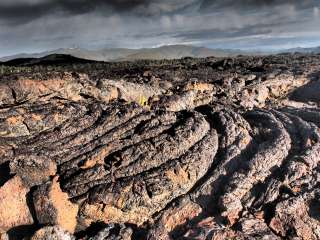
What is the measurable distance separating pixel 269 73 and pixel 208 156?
29.7 meters

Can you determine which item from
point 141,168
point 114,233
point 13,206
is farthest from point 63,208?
point 141,168

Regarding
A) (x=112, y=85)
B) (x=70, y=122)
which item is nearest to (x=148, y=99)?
(x=112, y=85)

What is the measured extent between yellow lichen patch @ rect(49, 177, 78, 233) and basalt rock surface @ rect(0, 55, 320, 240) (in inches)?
2.8

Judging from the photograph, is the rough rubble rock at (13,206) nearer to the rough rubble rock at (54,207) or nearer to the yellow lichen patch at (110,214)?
the rough rubble rock at (54,207)

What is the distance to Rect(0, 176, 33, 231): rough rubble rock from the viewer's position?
82.9ft

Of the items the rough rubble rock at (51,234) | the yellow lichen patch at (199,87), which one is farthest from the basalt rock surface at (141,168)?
the yellow lichen patch at (199,87)

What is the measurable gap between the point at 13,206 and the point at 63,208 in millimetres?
2833

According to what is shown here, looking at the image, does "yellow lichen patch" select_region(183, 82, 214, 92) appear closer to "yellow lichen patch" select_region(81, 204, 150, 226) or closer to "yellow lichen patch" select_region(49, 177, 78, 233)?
"yellow lichen patch" select_region(81, 204, 150, 226)

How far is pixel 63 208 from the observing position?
26.9 metres

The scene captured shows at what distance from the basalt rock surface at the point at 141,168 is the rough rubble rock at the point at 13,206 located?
0.06 m

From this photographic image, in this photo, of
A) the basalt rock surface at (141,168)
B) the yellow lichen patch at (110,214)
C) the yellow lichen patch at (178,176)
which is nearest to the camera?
the basalt rock surface at (141,168)

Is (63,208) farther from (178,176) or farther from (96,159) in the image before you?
(178,176)

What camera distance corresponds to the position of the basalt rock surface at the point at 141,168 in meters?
26.7

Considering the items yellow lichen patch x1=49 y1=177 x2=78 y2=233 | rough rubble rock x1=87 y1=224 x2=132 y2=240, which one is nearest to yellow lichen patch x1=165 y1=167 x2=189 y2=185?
rough rubble rock x1=87 y1=224 x2=132 y2=240
